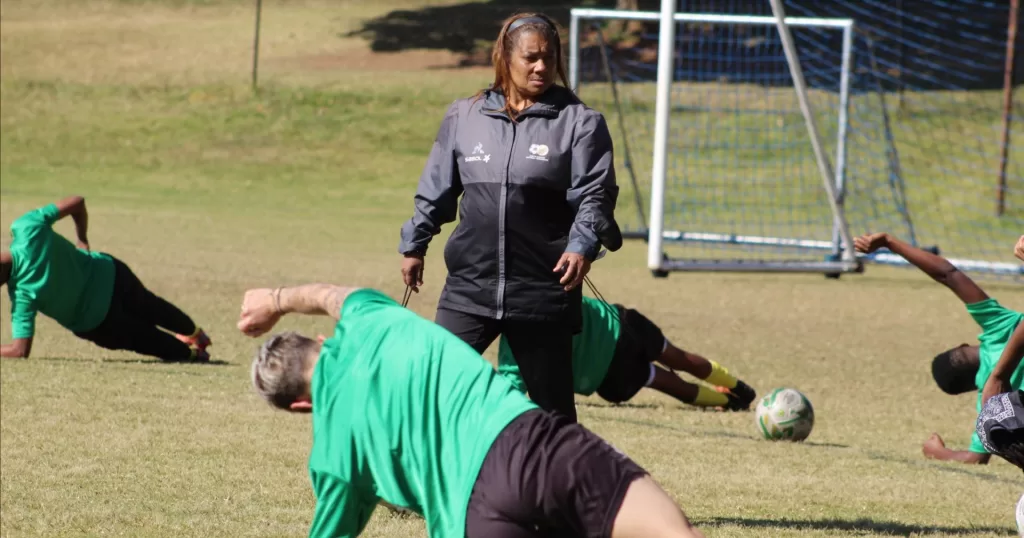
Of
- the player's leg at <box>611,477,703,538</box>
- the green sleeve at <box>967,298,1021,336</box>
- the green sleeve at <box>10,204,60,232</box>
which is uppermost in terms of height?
the player's leg at <box>611,477,703,538</box>

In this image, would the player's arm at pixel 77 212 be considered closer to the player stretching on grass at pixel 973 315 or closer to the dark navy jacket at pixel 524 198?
the dark navy jacket at pixel 524 198

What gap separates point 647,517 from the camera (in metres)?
3.29

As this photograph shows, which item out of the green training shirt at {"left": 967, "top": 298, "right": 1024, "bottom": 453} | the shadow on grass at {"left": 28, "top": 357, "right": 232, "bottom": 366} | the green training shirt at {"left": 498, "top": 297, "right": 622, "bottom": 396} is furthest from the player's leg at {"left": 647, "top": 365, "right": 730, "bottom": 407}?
the shadow on grass at {"left": 28, "top": 357, "right": 232, "bottom": 366}

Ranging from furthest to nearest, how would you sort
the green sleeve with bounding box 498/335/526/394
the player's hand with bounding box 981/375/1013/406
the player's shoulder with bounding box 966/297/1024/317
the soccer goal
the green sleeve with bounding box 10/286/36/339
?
the soccer goal
the green sleeve with bounding box 10/286/36/339
the player's shoulder with bounding box 966/297/1024/317
the green sleeve with bounding box 498/335/526/394
the player's hand with bounding box 981/375/1013/406

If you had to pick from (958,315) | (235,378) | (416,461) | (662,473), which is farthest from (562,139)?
(958,315)

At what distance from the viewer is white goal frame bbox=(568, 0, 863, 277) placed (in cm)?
1147

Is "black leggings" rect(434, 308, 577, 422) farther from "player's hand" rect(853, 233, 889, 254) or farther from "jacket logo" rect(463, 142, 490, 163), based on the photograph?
"player's hand" rect(853, 233, 889, 254)

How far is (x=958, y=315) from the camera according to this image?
13.2 m

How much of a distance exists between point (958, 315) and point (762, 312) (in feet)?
6.03

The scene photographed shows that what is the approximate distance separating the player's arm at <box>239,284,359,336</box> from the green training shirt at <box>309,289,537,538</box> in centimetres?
15

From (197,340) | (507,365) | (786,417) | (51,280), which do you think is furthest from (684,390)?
(51,280)

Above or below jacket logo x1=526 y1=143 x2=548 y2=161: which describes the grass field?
below

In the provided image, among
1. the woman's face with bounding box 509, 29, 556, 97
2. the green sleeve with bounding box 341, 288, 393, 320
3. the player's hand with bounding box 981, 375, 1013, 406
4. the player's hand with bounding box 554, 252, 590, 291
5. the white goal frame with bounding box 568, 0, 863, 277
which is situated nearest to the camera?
the green sleeve with bounding box 341, 288, 393, 320

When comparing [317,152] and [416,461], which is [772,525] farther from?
[317,152]
